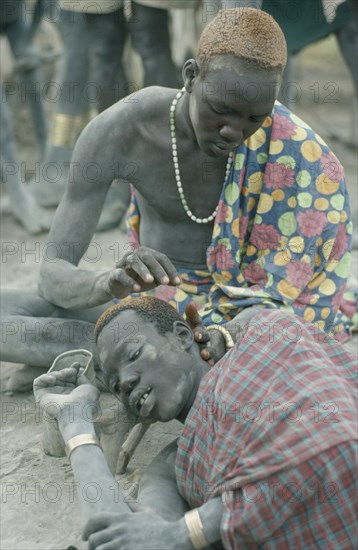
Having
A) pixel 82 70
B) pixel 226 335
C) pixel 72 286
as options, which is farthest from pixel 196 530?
pixel 82 70

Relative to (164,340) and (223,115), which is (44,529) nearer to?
(164,340)

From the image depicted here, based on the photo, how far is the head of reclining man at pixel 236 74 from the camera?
280 centimetres

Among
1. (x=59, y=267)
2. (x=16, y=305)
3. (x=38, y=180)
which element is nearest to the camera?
(x=59, y=267)

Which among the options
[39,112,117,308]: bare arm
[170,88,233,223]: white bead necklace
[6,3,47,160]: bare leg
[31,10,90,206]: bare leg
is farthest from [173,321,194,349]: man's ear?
[6,3,47,160]: bare leg

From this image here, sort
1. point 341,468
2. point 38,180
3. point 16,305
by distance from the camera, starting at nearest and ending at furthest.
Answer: point 341,468, point 16,305, point 38,180

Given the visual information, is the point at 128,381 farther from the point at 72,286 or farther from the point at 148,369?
the point at 72,286

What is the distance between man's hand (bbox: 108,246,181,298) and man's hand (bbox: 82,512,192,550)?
0.66 meters

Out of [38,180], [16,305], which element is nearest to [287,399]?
[16,305]

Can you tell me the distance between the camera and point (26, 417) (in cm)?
333

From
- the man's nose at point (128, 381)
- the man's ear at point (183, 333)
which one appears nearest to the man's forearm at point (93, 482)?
the man's nose at point (128, 381)

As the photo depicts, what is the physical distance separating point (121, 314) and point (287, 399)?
0.59 m

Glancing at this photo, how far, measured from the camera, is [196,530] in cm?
230

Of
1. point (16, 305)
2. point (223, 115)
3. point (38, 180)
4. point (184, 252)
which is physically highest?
point (223, 115)

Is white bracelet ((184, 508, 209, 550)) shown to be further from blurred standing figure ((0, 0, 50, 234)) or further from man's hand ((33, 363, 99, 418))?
blurred standing figure ((0, 0, 50, 234))
